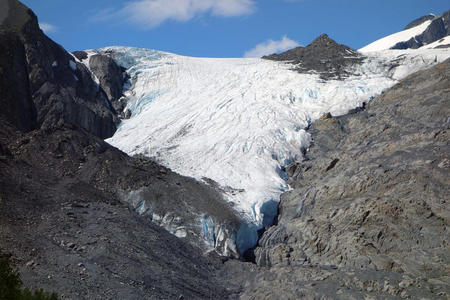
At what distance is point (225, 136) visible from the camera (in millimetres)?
32844

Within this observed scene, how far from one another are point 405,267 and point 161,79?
108 ft

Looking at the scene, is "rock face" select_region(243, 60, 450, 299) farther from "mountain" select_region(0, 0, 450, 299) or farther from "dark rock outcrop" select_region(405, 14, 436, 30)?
"dark rock outcrop" select_region(405, 14, 436, 30)

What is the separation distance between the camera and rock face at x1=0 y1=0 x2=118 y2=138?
29453 millimetres

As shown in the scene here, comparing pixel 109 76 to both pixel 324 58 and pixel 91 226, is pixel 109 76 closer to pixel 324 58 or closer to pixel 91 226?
pixel 324 58

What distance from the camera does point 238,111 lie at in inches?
1453

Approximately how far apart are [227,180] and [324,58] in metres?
22.8

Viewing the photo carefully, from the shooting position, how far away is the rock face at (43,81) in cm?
2945

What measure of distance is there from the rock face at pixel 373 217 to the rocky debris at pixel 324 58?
44.4ft

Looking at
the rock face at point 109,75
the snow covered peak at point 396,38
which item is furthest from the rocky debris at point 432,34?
the rock face at point 109,75

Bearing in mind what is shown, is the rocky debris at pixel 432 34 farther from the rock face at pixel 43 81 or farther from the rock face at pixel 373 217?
the rock face at pixel 43 81

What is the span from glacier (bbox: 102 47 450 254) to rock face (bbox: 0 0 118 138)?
2.76 metres

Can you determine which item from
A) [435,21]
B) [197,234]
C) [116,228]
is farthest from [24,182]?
[435,21]

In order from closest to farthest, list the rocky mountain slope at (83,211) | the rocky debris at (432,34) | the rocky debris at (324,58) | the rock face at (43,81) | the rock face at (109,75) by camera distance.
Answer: the rocky mountain slope at (83,211)
the rock face at (43,81)
the rocky debris at (324,58)
the rock face at (109,75)
the rocky debris at (432,34)

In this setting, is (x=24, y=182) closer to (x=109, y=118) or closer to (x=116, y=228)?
(x=116, y=228)
